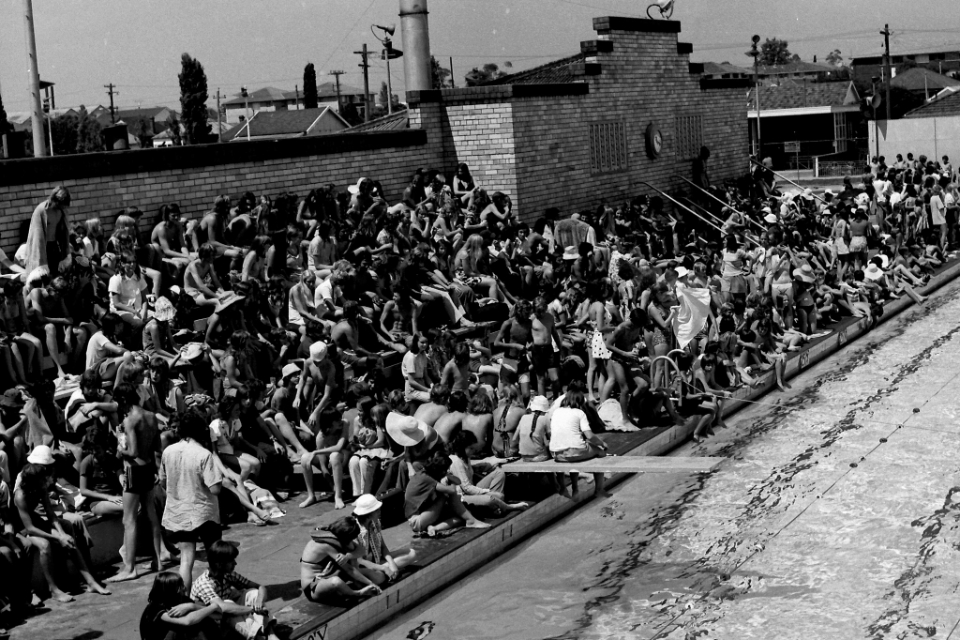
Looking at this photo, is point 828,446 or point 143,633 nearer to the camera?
point 143,633

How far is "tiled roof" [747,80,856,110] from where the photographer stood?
69750mm

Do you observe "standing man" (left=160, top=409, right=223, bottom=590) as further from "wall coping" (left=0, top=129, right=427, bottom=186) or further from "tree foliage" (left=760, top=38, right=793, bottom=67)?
"tree foliage" (left=760, top=38, right=793, bottom=67)

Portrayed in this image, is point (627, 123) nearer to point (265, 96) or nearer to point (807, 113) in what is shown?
point (807, 113)

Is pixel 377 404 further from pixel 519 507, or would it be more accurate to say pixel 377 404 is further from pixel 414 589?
pixel 414 589

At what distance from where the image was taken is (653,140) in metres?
28.0

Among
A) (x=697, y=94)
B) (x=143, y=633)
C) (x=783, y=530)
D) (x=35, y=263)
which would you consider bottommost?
(x=783, y=530)

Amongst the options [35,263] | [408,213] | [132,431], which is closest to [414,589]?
[132,431]

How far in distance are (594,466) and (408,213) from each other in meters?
8.07

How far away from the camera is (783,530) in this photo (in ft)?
38.1

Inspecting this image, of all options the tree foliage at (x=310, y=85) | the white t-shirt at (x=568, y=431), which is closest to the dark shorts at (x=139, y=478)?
the white t-shirt at (x=568, y=431)

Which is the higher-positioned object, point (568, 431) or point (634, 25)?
point (634, 25)

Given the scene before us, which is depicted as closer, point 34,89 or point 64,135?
point 34,89

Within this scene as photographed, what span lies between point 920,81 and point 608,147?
80.0 metres

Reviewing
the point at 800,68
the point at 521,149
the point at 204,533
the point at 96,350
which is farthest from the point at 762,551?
the point at 800,68
